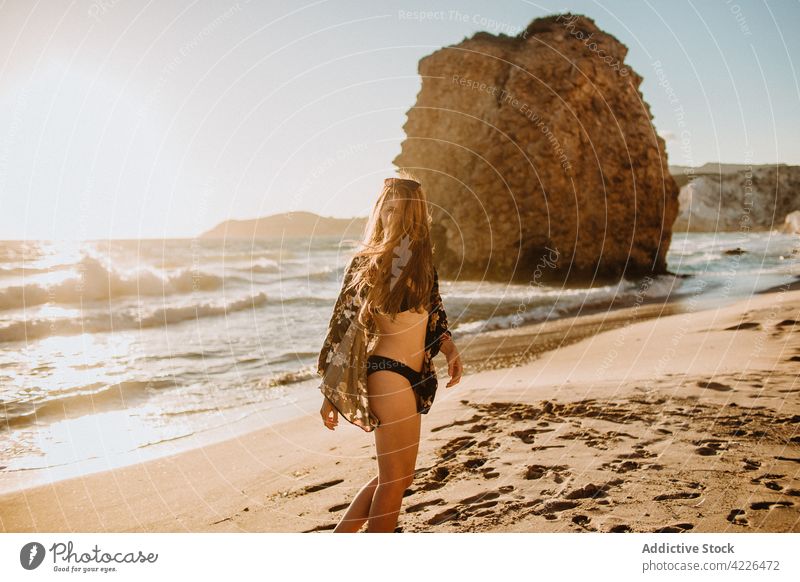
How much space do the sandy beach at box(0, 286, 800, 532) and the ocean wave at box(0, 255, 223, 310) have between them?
1008cm

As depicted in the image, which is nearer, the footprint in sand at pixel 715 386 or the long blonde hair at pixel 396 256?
the long blonde hair at pixel 396 256

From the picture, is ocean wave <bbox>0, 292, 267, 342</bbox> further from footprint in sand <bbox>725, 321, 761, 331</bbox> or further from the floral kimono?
footprint in sand <bbox>725, 321, 761, 331</bbox>

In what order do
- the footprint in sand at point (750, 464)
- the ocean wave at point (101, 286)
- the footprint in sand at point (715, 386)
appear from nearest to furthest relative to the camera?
1. the footprint in sand at point (750, 464)
2. the footprint in sand at point (715, 386)
3. the ocean wave at point (101, 286)

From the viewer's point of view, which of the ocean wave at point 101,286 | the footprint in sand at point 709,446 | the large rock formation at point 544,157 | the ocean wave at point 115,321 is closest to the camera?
the footprint in sand at point 709,446

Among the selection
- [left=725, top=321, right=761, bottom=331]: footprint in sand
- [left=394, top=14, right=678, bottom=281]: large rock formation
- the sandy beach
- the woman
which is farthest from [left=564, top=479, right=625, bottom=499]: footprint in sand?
[left=394, top=14, right=678, bottom=281]: large rock formation

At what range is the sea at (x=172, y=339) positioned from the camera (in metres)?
5.70

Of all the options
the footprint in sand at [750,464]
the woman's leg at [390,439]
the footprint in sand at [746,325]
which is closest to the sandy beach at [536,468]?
the footprint in sand at [750,464]

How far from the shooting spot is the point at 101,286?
16.4 meters

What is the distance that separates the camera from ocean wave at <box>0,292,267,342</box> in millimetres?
10648

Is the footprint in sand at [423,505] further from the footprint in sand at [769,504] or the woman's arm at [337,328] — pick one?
the footprint in sand at [769,504]

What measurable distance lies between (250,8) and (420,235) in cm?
411

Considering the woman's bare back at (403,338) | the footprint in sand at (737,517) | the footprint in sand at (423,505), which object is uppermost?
the woman's bare back at (403,338)

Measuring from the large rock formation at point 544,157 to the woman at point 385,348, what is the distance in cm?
1547
